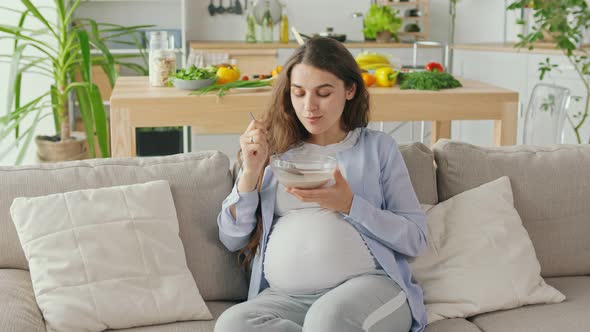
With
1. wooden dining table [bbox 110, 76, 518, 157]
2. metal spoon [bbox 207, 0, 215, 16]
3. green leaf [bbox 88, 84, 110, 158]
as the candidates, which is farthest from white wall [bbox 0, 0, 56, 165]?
metal spoon [bbox 207, 0, 215, 16]

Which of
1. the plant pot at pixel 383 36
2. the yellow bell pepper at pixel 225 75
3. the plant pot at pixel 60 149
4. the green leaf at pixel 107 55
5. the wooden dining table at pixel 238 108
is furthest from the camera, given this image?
the plant pot at pixel 383 36

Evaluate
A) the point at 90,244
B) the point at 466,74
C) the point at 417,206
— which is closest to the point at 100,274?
the point at 90,244

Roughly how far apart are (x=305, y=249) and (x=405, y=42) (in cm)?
506

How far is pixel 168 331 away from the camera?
1972 mm

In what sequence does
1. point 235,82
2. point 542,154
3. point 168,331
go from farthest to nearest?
1. point 235,82
2. point 542,154
3. point 168,331

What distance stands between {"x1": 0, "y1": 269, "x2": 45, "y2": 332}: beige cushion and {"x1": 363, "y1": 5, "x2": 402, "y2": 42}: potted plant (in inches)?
195

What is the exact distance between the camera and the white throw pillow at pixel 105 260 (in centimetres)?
196

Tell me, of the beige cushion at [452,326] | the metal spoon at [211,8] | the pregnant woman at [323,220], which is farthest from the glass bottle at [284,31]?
the beige cushion at [452,326]

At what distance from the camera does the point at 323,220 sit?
203cm

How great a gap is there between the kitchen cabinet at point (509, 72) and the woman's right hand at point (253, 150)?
3328 mm

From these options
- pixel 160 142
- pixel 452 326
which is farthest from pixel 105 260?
pixel 160 142

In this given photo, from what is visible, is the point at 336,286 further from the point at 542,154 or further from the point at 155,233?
the point at 542,154

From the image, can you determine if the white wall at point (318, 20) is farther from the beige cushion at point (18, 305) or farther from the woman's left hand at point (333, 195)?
the woman's left hand at point (333, 195)

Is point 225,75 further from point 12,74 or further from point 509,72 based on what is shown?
point 509,72
